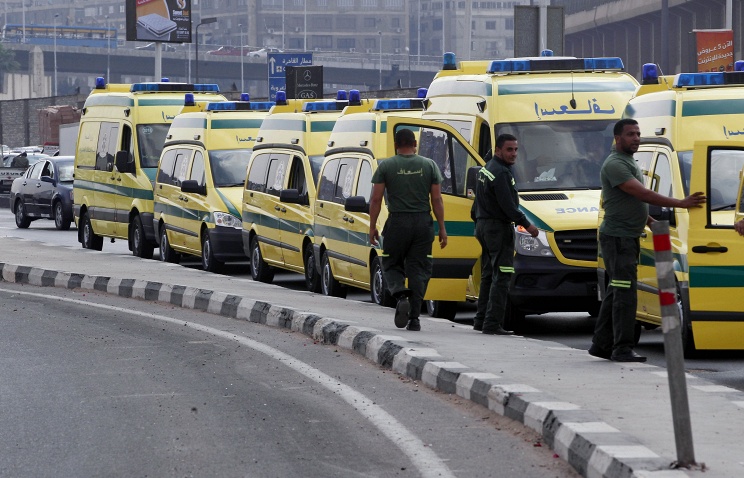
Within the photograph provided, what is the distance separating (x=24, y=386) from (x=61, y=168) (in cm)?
2739

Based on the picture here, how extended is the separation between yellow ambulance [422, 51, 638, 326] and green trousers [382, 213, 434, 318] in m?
1.22

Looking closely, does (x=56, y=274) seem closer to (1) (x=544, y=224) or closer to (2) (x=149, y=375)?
(1) (x=544, y=224)

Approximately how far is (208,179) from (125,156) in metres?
2.87

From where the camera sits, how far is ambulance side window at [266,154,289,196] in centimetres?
2097

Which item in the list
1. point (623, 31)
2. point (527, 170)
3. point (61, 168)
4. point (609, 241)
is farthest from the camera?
point (623, 31)

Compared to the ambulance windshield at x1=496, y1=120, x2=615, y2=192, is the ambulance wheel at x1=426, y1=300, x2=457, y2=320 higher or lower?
lower

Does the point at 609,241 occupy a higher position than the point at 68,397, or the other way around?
the point at 609,241

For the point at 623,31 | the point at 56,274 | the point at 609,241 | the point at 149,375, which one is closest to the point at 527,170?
the point at 609,241

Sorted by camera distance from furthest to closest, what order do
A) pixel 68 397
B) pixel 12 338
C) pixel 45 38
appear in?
pixel 45 38 → pixel 12 338 → pixel 68 397

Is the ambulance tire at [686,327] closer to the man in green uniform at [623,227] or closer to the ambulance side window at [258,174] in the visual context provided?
the man in green uniform at [623,227]

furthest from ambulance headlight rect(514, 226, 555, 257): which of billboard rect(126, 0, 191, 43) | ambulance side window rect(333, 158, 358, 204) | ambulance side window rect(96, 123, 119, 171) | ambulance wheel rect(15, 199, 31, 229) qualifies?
billboard rect(126, 0, 191, 43)

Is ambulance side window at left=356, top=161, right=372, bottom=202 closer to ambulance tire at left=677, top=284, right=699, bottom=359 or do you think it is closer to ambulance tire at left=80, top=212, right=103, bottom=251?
ambulance tire at left=677, top=284, right=699, bottom=359

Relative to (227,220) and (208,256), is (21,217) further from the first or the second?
(227,220)

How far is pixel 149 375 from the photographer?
11.1 meters
